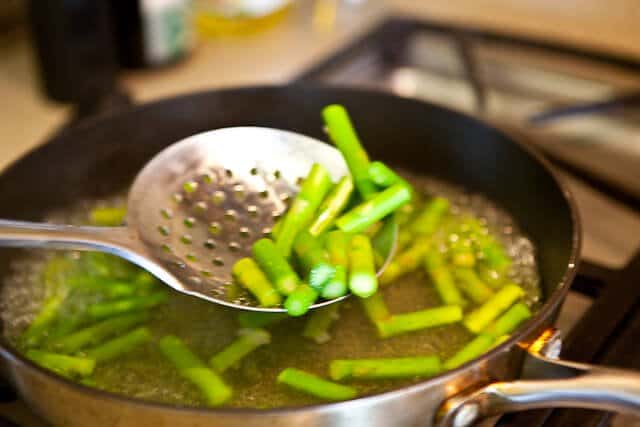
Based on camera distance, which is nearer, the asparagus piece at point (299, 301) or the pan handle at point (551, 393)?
the pan handle at point (551, 393)

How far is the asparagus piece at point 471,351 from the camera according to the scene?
589 millimetres

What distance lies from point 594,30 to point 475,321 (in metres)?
0.64

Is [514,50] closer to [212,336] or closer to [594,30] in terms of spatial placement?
[594,30]

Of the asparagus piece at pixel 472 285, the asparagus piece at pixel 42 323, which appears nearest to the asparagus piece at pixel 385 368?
the asparagus piece at pixel 472 285

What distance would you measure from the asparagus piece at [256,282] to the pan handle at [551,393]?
0.51 ft

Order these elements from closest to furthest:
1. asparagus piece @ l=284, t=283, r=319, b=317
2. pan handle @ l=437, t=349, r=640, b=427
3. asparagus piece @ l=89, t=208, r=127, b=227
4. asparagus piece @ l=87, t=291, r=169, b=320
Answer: pan handle @ l=437, t=349, r=640, b=427 < asparagus piece @ l=284, t=283, r=319, b=317 < asparagus piece @ l=87, t=291, r=169, b=320 < asparagus piece @ l=89, t=208, r=127, b=227

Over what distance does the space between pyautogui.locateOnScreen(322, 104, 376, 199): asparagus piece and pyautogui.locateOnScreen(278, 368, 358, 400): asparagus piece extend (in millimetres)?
176

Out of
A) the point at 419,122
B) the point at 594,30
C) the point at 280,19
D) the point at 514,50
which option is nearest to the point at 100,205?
the point at 419,122

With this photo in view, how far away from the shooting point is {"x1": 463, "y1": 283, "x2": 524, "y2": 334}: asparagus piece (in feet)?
2.07

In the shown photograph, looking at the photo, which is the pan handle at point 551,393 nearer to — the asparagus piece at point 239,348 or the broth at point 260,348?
the broth at point 260,348

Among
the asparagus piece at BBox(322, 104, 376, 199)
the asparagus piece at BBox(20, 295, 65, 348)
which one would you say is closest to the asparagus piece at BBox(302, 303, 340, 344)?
the asparagus piece at BBox(322, 104, 376, 199)

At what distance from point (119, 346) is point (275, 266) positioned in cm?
15

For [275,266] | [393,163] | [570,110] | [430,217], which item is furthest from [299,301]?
[570,110]

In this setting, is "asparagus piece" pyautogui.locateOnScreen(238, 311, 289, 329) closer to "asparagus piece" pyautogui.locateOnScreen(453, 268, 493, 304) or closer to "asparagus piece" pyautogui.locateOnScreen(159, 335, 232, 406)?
"asparagus piece" pyautogui.locateOnScreen(159, 335, 232, 406)
